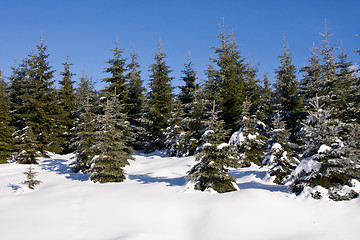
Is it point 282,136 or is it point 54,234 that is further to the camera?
point 282,136

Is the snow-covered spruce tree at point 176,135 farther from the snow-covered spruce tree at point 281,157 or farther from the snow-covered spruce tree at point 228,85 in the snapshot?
the snow-covered spruce tree at point 281,157

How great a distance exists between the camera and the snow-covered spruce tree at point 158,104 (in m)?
27.6

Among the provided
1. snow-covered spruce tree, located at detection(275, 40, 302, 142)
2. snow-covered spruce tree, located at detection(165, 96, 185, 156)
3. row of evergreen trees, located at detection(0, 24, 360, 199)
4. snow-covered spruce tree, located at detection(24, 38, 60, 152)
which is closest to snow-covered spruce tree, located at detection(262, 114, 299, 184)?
row of evergreen trees, located at detection(0, 24, 360, 199)

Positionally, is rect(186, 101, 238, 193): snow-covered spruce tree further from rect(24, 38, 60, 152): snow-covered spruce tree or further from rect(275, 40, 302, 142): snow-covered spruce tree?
rect(24, 38, 60, 152): snow-covered spruce tree

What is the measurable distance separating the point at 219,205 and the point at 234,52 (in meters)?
23.1

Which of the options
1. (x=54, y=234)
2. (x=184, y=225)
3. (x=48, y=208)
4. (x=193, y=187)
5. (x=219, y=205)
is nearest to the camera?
(x=54, y=234)

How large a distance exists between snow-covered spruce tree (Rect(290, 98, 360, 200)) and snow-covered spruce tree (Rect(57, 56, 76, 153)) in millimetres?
29715

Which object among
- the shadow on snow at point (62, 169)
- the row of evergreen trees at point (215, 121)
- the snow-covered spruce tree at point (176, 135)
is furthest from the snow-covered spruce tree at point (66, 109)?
the snow-covered spruce tree at point (176, 135)

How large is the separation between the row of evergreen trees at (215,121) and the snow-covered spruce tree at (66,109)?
145mm

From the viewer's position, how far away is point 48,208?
905 centimetres

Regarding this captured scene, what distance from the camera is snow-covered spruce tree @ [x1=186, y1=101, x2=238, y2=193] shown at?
10.4 metres

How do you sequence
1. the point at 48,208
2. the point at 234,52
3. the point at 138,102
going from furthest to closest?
the point at 138,102
the point at 234,52
the point at 48,208

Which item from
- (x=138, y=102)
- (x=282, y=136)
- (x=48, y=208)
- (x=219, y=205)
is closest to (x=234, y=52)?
(x=138, y=102)

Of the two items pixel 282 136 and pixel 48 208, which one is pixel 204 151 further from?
pixel 48 208
